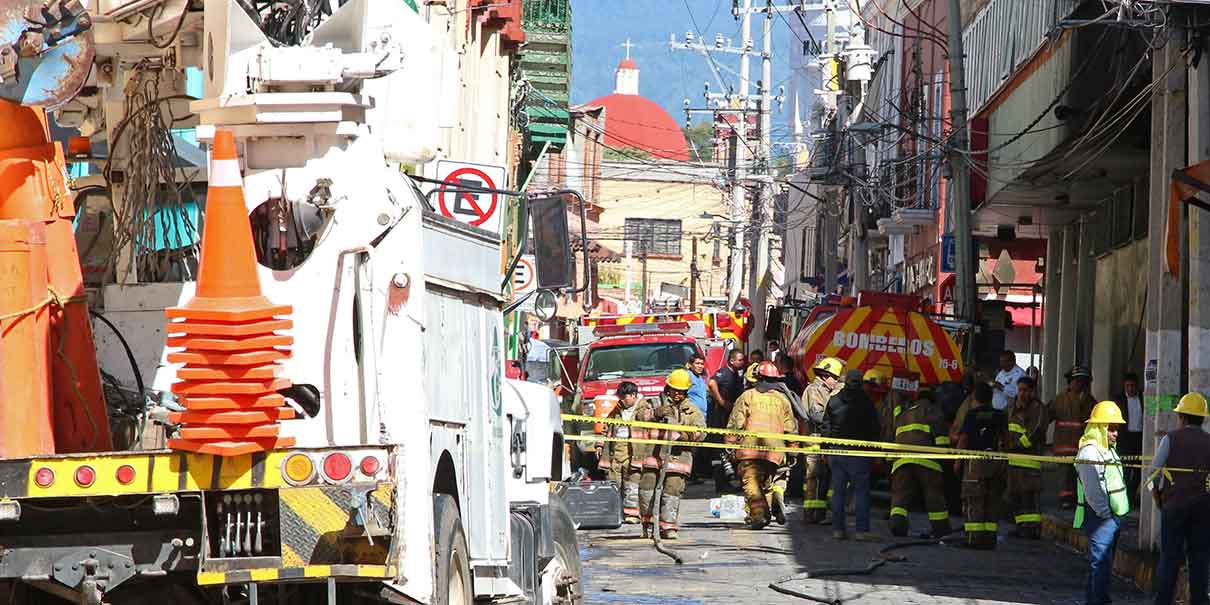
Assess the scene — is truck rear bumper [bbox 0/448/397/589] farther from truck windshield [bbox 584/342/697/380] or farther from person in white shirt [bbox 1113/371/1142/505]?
truck windshield [bbox 584/342/697/380]

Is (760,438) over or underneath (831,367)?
underneath

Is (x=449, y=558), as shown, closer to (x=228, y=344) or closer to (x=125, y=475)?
(x=125, y=475)

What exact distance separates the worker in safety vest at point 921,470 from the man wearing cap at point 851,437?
0.34 meters

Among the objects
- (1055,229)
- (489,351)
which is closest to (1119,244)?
(1055,229)

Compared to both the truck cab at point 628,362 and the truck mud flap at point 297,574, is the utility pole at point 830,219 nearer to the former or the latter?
the truck cab at point 628,362

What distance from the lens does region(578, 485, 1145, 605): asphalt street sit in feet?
48.2

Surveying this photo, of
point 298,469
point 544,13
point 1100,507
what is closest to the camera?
point 298,469

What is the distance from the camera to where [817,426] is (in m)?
21.9

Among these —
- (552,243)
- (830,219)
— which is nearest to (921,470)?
(552,243)

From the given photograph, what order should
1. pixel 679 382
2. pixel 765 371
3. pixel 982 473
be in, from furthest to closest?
pixel 765 371
pixel 679 382
pixel 982 473

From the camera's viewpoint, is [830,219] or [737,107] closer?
[830,219]

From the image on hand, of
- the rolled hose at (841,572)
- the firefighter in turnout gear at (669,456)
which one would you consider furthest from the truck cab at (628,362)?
the rolled hose at (841,572)

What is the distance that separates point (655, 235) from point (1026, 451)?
7814 cm

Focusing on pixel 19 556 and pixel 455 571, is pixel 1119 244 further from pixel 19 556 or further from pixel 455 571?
pixel 19 556
